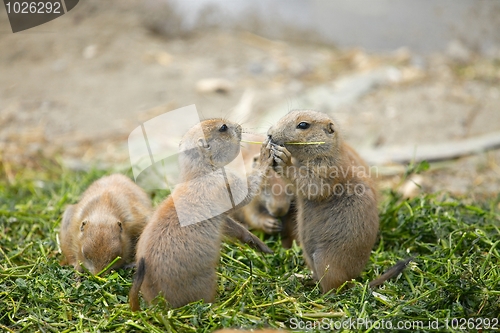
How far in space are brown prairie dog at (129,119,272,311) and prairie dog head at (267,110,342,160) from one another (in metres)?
0.28

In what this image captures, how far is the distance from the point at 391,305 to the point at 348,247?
0.73 meters

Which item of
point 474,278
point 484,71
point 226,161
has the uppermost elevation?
point 226,161

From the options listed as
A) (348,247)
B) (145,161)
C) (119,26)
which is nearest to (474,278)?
(348,247)

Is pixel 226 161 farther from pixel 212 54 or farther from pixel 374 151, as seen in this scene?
pixel 212 54

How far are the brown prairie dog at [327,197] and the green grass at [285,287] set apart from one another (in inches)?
10.4

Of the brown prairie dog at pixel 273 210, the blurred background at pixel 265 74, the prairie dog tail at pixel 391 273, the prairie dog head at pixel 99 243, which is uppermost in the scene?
the prairie dog head at pixel 99 243

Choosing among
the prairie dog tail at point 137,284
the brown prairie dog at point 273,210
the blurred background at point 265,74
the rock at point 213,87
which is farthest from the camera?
the rock at point 213,87

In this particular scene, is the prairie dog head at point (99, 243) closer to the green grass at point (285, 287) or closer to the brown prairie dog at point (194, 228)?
the green grass at point (285, 287)

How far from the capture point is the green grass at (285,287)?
4.36 metres

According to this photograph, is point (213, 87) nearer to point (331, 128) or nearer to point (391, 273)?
point (331, 128)

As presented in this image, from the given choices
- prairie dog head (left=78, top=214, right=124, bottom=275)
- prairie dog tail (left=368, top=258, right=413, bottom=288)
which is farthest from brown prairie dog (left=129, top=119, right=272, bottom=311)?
prairie dog tail (left=368, top=258, right=413, bottom=288)

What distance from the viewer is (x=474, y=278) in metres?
4.78

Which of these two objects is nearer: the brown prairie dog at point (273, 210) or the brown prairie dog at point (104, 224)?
the brown prairie dog at point (104, 224)

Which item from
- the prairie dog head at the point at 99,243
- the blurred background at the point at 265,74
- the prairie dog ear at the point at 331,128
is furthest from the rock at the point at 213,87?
the prairie dog head at the point at 99,243
